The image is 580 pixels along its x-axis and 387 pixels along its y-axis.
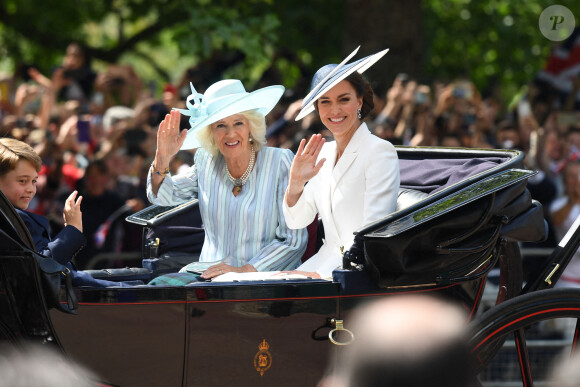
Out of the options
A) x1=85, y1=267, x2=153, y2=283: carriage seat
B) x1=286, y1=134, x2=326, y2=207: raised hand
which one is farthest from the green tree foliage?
x1=286, y1=134, x2=326, y2=207: raised hand

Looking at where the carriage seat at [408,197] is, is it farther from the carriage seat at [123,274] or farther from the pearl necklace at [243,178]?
the carriage seat at [123,274]

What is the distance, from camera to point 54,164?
6766 mm

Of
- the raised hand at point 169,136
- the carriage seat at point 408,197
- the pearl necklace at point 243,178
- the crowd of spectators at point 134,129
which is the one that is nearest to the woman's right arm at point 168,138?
the raised hand at point 169,136

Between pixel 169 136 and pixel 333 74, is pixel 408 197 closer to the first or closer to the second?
pixel 333 74

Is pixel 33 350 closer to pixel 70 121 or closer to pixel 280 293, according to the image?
pixel 280 293

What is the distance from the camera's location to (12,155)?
3.44 meters

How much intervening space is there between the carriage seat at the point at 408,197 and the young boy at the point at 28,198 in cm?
131

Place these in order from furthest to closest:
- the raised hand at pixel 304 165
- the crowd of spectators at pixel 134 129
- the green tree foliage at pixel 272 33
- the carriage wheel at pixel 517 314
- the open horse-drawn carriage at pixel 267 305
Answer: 1. the green tree foliage at pixel 272 33
2. the crowd of spectators at pixel 134 129
3. the raised hand at pixel 304 165
4. the carriage wheel at pixel 517 314
5. the open horse-drawn carriage at pixel 267 305

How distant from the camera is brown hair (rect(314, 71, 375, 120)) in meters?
3.89

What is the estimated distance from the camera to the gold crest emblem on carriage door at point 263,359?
3344mm

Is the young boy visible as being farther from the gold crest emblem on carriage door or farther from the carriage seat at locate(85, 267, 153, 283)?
the gold crest emblem on carriage door

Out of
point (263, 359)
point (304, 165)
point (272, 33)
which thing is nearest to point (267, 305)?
point (263, 359)

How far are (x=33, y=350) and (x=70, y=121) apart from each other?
183 inches

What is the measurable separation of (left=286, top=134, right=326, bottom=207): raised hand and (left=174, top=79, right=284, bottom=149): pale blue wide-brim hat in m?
0.42
